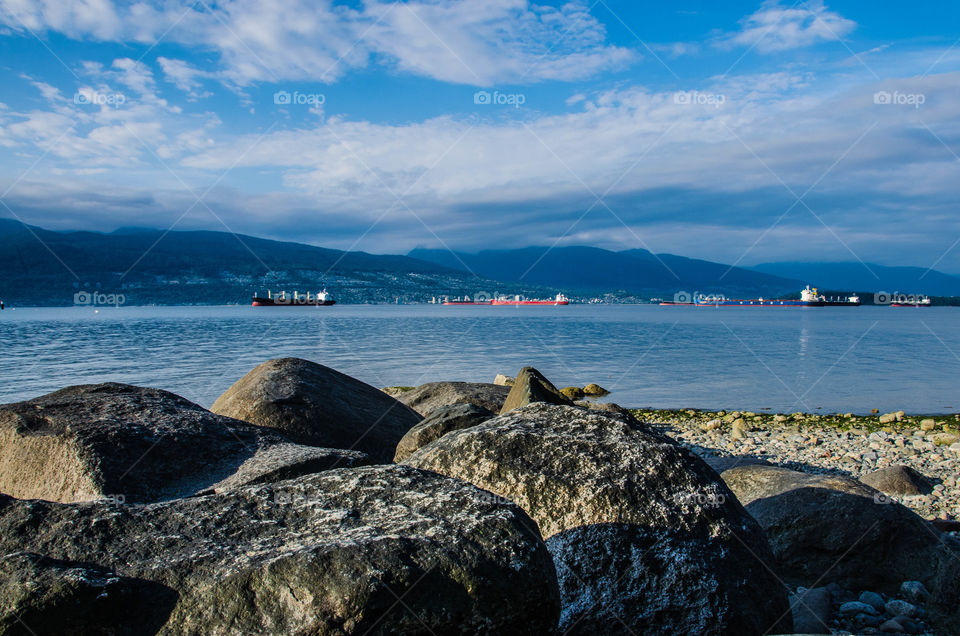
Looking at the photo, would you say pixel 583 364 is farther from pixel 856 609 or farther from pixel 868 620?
pixel 868 620

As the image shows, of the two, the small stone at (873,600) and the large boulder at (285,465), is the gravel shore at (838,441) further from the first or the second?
the large boulder at (285,465)

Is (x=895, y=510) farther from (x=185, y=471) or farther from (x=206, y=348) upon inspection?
(x=206, y=348)

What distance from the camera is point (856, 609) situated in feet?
19.6

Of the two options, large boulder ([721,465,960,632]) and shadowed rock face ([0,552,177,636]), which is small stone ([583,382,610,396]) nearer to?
large boulder ([721,465,960,632])

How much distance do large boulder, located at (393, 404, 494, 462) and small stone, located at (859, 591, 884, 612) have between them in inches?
175

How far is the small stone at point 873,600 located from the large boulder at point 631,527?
7.29ft

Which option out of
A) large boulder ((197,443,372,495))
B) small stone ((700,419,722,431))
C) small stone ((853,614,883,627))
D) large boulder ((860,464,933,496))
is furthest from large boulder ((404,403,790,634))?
small stone ((700,419,722,431))

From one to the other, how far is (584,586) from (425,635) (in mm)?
1719

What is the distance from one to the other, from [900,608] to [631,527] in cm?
369

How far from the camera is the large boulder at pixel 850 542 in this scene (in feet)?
22.0

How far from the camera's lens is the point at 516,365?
36.8 meters

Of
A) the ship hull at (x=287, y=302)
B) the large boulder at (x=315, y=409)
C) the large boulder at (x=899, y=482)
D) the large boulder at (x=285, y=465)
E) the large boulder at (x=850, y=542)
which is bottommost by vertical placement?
the ship hull at (x=287, y=302)

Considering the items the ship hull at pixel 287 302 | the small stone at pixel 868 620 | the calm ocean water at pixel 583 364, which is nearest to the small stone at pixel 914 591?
the small stone at pixel 868 620

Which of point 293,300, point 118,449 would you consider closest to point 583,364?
point 118,449
